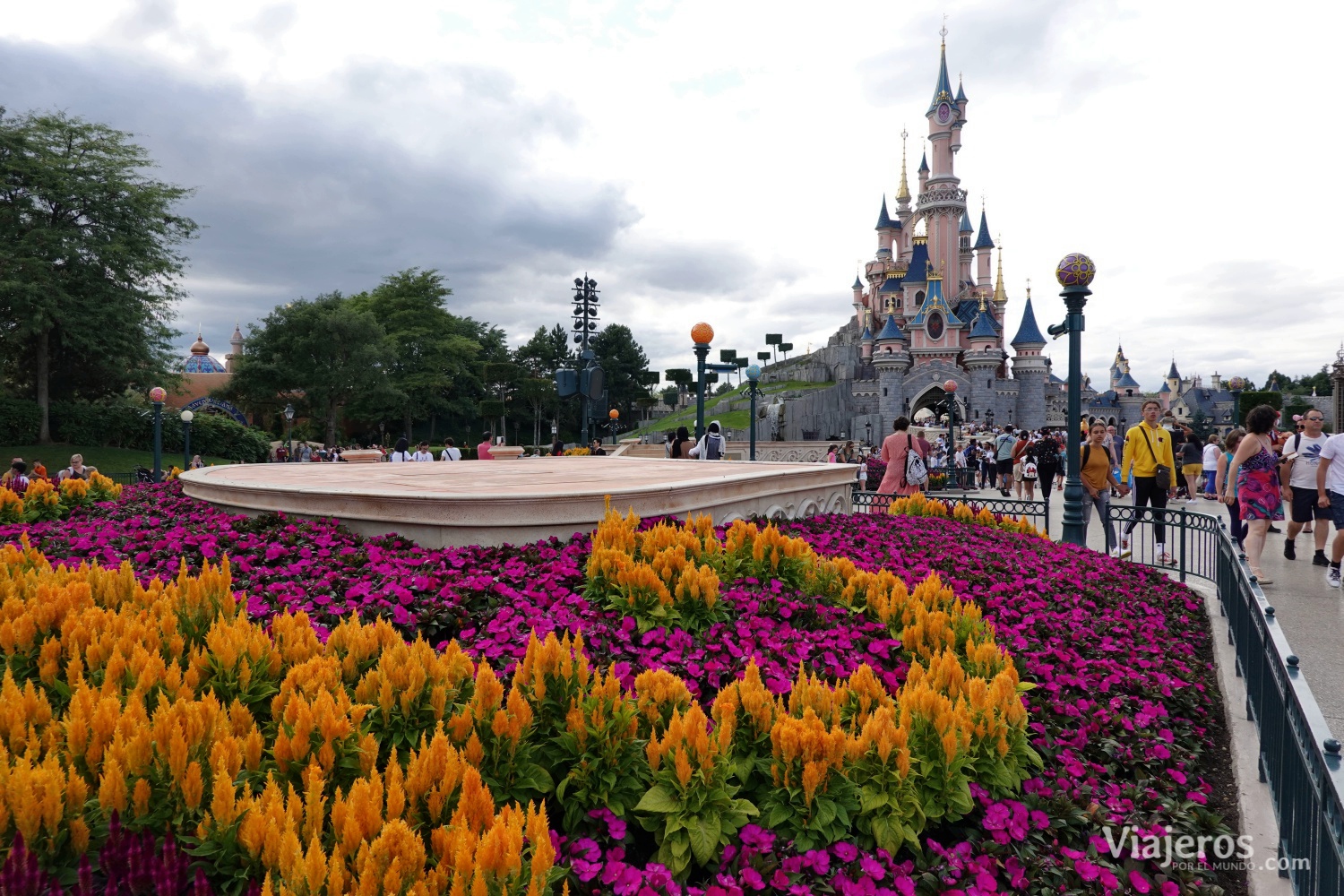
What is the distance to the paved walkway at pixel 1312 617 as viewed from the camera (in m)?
4.77

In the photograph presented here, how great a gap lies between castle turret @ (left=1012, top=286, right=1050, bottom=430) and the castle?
0.27 feet

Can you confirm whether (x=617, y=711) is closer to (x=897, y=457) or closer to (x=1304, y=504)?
(x=897, y=457)

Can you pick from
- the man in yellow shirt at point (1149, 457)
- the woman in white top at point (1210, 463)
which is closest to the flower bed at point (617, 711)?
the man in yellow shirt at point (1149, 457)

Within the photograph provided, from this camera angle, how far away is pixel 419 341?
53.3 meters

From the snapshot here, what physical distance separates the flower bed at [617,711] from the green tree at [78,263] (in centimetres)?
3162

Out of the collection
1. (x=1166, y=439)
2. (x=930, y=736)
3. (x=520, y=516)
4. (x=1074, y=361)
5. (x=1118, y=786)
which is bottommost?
(x=1118, y=786)

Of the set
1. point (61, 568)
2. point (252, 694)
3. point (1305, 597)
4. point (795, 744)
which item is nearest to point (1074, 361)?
point (1305, 597)

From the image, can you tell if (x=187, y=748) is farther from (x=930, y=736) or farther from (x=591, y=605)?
(x=930, y=736)

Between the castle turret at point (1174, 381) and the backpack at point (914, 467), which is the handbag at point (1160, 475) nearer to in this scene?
the backpack at point (914, 467)

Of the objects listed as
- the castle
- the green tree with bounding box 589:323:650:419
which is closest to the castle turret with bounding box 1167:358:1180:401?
the castle

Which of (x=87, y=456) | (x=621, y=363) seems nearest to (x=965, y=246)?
(x=621, y=363)

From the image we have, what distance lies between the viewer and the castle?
6303 centimetres

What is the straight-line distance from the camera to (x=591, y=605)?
14.1ft

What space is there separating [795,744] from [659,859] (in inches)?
25.1
